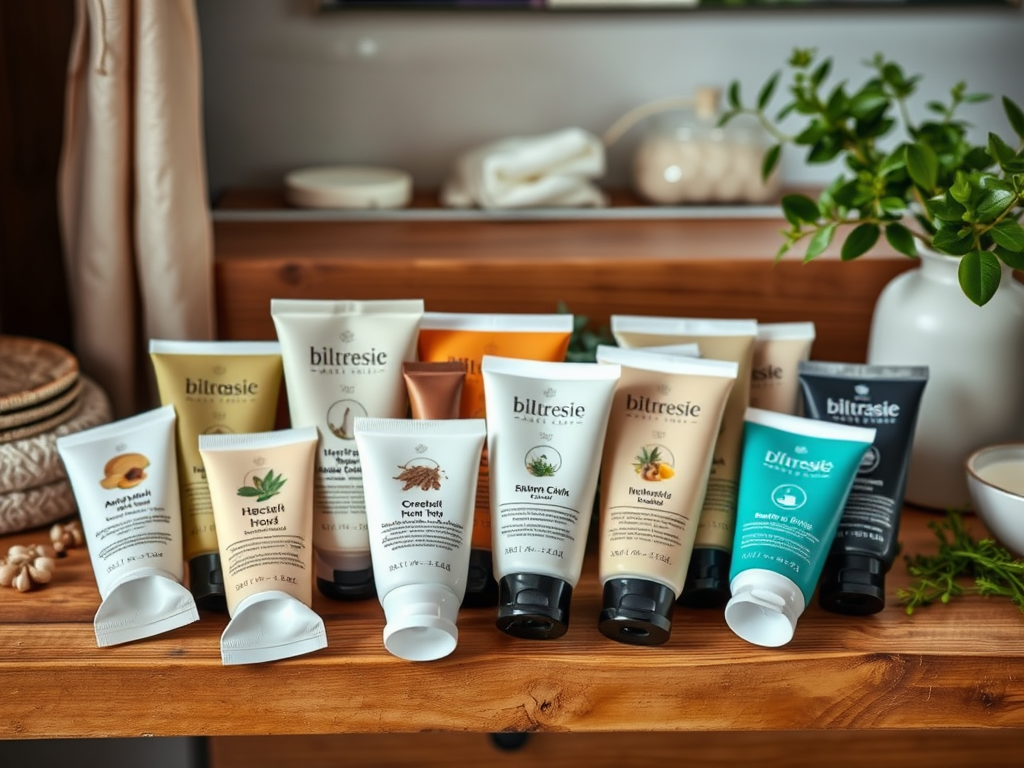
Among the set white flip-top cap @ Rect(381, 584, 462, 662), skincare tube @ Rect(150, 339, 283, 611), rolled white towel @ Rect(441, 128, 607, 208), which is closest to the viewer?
white flip-top cap @ Rect(381, 584, 462, 662)

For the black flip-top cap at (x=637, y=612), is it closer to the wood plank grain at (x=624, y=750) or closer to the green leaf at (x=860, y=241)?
the green leaf at (x=860, y=241)

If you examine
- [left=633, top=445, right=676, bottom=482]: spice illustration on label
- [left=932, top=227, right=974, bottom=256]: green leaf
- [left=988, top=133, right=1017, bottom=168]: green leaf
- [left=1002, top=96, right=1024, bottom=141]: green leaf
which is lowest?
[left=633, top=445, right=676, bottom=482]: spice illustration on label

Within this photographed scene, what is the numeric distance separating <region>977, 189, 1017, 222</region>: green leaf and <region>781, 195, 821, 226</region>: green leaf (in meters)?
0.14

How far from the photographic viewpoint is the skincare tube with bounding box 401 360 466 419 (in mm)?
659

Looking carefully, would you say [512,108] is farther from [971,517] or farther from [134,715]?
[134,715]

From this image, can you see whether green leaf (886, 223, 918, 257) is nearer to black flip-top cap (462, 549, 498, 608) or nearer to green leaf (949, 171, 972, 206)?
green leaf (949, 171, 972, 206)

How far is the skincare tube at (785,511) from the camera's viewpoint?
0.62 meters

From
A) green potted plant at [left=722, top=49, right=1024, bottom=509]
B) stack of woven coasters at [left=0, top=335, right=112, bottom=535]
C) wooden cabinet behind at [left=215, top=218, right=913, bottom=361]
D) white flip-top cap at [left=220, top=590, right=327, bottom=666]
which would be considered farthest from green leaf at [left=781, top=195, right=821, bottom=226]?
stack of woven coasters at [left=0, top=335, right=112, bottom=535]

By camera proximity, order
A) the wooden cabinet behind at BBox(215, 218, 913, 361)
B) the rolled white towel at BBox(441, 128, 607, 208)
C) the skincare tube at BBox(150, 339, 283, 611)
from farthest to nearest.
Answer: the rolled white towel at BBox(441, 128, 607, 208), the wooden cabinet behind at BBox(215, 218, 913, 361), the skincare tube at BBox(150, 339, 283, 611)

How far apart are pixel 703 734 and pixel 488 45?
2.41 ft

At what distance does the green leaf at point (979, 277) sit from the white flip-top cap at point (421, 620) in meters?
0.37

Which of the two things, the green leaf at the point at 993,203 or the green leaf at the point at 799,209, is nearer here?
the green leaf at the point at 993,203

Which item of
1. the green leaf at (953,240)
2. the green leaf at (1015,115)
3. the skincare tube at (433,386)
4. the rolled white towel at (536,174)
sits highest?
the green leaf at (1015,115)

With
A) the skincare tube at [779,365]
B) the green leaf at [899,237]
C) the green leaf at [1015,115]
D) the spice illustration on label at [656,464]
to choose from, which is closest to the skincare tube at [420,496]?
the spice illustration on label at [656,464]
